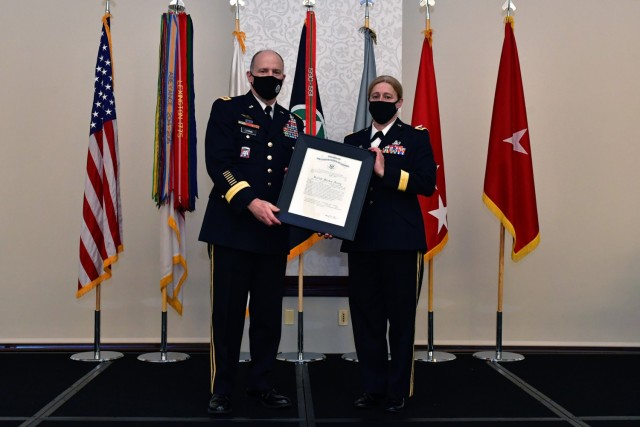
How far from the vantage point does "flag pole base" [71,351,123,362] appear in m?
4.09

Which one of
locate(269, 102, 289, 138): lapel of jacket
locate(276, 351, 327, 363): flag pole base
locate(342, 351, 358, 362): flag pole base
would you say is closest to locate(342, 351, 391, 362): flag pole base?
locate(342, 351, 358, 362): flag pole base

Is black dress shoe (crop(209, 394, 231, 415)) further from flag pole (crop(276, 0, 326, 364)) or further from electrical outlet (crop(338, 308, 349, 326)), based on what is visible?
electrical outlet (crop(338, 308, 349, 326))

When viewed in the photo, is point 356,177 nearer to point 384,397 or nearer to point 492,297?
point 384,397

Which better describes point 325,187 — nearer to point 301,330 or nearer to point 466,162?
point 301,330

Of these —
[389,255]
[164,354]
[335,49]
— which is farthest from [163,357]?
[335,49]

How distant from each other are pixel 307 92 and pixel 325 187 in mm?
1379

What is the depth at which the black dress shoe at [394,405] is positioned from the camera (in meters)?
2.95

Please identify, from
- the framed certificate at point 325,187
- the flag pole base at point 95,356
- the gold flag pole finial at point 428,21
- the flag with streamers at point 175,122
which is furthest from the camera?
the gold flag pole finial at point 428,21

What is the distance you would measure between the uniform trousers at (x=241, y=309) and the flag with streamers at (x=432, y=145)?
143cm

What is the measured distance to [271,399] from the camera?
2.98 metres

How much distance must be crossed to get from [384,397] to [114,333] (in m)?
2.27

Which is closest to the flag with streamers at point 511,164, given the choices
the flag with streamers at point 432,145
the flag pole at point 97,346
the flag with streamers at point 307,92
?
the flag with streamers at point 432,145

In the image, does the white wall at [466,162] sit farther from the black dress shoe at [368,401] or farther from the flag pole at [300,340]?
the black dress shoe at [368,401]

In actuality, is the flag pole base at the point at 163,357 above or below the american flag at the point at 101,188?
below
